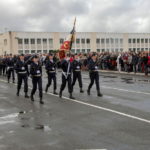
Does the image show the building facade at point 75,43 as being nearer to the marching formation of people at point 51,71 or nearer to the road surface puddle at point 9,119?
the marching formation of people at point 51,71

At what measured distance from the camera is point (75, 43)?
271ft

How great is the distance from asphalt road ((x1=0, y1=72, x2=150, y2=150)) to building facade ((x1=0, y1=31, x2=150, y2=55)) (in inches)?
2614

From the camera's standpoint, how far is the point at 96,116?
31.2 feet

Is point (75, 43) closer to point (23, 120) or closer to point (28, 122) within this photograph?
point (23, 120)

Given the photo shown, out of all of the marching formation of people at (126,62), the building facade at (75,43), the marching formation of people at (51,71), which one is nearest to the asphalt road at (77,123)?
the marching formation of people at (51,71)

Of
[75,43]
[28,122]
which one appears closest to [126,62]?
[28,122]

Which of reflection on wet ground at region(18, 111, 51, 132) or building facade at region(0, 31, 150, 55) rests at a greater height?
building facade at region(0, 31, 150, 55)

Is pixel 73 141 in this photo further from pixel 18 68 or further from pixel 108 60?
pixel 108 60

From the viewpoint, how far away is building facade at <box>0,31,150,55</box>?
3084 inches

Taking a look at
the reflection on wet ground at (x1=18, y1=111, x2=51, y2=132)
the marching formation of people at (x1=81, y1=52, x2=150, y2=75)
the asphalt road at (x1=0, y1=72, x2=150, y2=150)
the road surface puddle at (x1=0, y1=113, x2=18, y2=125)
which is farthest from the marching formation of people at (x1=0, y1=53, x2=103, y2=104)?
the marching formation of people at (x1=81, y1=52, x2=150, y2=75)

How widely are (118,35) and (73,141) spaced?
271 feet

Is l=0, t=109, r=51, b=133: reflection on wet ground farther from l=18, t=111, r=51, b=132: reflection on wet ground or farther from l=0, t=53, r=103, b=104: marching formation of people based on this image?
l=0, t=53, r=103, b=104: marching formation of people

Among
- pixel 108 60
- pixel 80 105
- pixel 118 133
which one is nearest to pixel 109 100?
pixel 80 105

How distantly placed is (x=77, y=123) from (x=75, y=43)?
2926 inches
